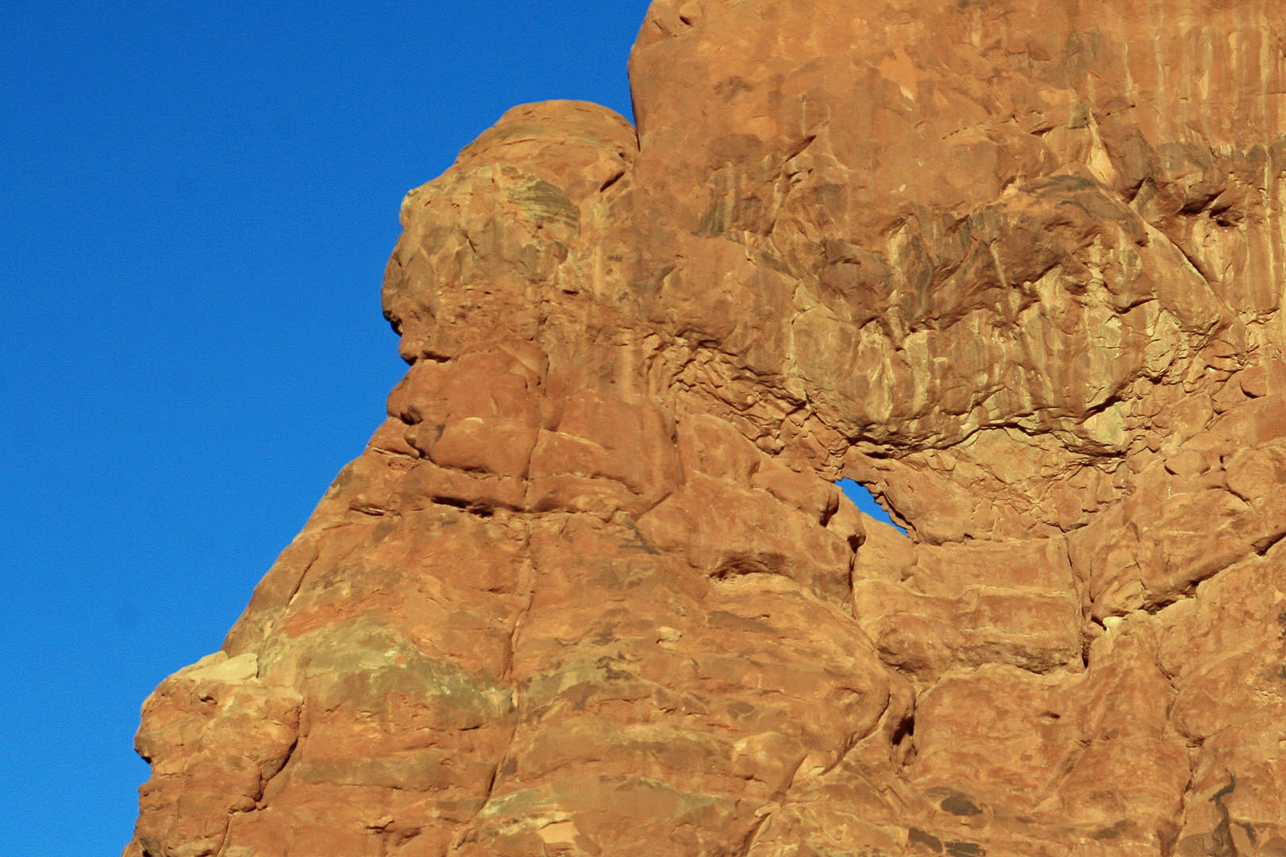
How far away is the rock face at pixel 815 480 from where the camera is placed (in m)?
33.8

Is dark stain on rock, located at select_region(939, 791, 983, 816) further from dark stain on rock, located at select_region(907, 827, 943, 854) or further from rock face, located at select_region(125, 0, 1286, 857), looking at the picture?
dark stain on rock, located at select_region(907, 827, 943, 854)

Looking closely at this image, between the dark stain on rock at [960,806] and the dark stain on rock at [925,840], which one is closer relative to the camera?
the dark stain on rock at [925,840]

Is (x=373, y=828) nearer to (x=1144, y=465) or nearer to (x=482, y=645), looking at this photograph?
(x=482, y=645)

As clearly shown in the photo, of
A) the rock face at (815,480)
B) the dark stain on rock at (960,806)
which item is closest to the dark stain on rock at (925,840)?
the rock face at (815,480)

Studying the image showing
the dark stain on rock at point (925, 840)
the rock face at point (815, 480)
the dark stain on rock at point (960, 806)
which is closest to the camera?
the dark stain on rock at point (925, 840)

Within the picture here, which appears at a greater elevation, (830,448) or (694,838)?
(830,448)

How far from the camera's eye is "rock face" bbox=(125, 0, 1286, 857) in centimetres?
3375

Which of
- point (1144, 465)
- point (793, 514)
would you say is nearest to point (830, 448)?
point (793, 514)

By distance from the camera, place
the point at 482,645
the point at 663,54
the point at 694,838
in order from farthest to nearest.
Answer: the point at 663,54, the point at 482,645, the point at 694,838

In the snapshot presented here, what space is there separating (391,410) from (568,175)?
220 inches

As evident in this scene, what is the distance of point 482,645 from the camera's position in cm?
3512

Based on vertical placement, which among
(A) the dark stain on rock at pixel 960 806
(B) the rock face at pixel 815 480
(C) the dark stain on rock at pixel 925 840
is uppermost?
(B) the rock face at pixel 815 480

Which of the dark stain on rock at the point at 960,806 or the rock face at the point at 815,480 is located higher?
the rock face at the point at 815,480

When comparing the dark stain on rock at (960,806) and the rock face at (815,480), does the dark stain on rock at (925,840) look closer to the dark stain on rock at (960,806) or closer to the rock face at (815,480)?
the rock face at (815,480)
